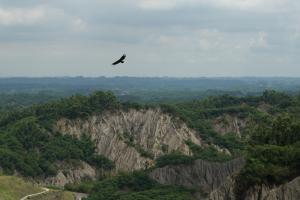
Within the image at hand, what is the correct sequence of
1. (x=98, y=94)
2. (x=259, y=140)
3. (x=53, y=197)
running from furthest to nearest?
(x=98, y=94) → (x=53, y=197) → (x=259, y=140)

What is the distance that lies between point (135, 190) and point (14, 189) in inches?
619

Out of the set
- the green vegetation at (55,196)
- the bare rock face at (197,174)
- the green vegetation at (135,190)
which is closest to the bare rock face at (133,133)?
the bare rock face at (197,174)

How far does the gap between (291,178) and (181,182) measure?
34549 mm

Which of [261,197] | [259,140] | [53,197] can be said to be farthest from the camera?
[53,197]

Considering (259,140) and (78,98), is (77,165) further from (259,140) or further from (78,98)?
(259,140)

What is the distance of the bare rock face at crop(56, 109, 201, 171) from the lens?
110 meters

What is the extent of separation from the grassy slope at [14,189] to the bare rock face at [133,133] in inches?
1207

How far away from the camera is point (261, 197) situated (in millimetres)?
47500

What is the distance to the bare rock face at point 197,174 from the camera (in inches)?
3017

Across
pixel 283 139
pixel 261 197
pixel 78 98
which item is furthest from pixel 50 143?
pixel 261 197

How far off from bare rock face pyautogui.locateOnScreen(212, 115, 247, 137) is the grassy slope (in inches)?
1976

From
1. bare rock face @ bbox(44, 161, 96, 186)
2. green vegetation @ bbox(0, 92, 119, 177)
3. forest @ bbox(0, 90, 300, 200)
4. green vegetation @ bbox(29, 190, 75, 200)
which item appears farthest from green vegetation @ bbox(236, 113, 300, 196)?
green vegetation @ bbox(0, 92, 119, 177)

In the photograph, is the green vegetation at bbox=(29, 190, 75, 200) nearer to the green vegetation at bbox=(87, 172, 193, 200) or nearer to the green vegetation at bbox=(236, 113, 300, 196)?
the green vegetation at bbox=(87, 172, 193, 200)

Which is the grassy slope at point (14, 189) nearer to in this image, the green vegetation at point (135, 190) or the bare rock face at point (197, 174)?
the green vegetation at point (135, 190)
